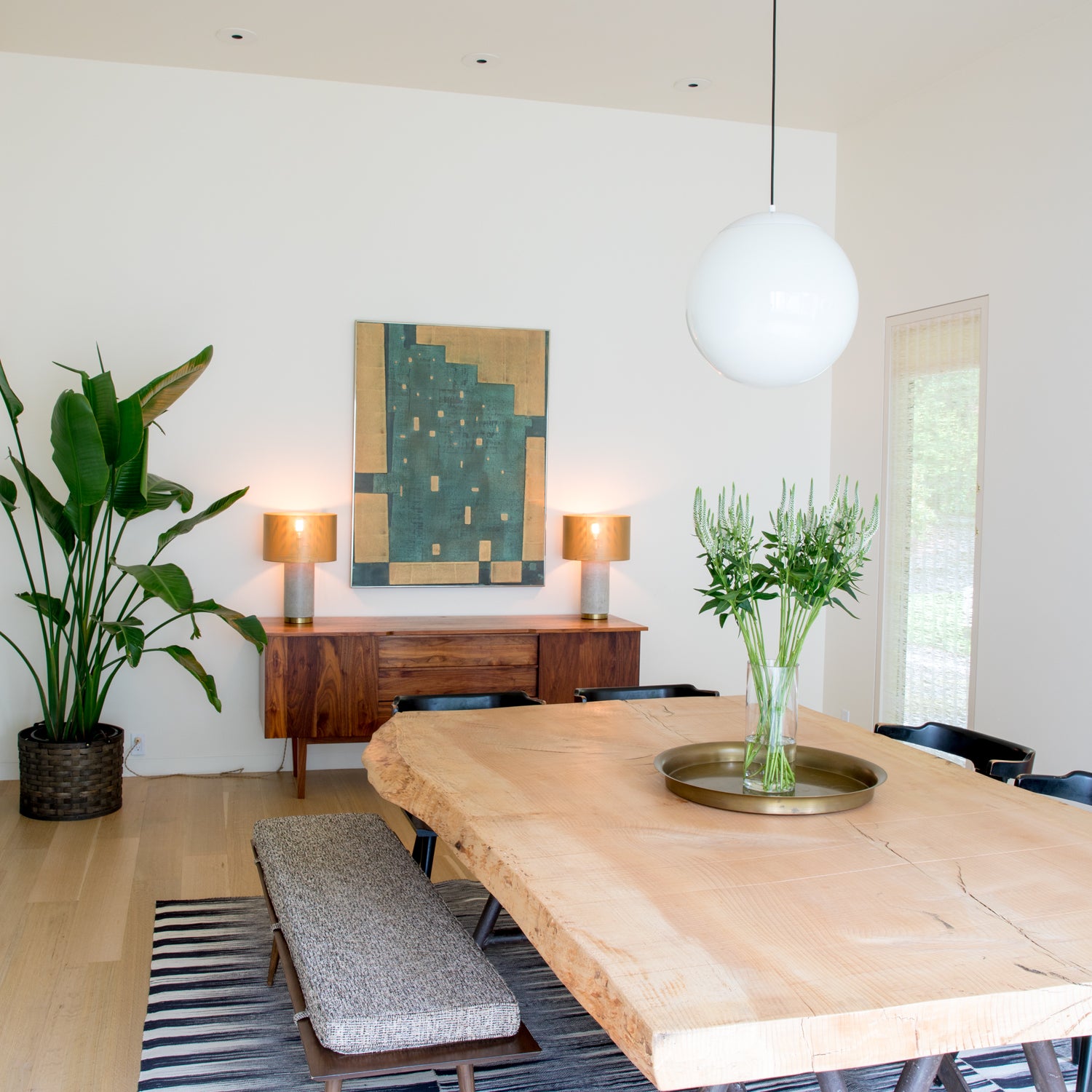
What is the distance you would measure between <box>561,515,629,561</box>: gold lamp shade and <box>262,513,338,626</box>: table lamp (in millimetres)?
1170

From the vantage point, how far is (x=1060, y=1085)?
7.21 feet

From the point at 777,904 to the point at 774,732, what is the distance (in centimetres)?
68

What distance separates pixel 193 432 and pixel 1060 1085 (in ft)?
14.2

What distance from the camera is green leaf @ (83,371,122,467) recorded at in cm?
430

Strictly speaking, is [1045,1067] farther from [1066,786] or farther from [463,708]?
[463,708]

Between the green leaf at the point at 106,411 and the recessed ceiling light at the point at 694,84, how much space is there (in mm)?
2968

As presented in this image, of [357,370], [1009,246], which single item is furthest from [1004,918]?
[357,370]

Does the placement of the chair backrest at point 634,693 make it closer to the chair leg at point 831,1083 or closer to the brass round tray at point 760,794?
the brass round tray at point 760,794

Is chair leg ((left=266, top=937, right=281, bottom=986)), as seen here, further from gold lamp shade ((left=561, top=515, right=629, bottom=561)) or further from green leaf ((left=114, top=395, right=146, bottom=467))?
gold lamp shade ((left=561, top=515, right=629, bottom=561))

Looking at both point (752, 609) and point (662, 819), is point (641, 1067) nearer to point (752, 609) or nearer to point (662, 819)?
point (662, 819)

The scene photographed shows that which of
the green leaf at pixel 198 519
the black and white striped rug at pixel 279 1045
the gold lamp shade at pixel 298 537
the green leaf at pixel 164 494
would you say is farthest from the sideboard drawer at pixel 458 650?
the black and white striped rug at pixel 279 1045

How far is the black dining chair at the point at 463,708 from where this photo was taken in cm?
313

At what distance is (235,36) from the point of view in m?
4.69

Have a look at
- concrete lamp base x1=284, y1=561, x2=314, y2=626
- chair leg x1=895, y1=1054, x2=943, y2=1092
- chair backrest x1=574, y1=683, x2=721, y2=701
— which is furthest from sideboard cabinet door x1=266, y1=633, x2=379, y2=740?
chair leg x1=895, y1=1054, x2=943, y2=1092
